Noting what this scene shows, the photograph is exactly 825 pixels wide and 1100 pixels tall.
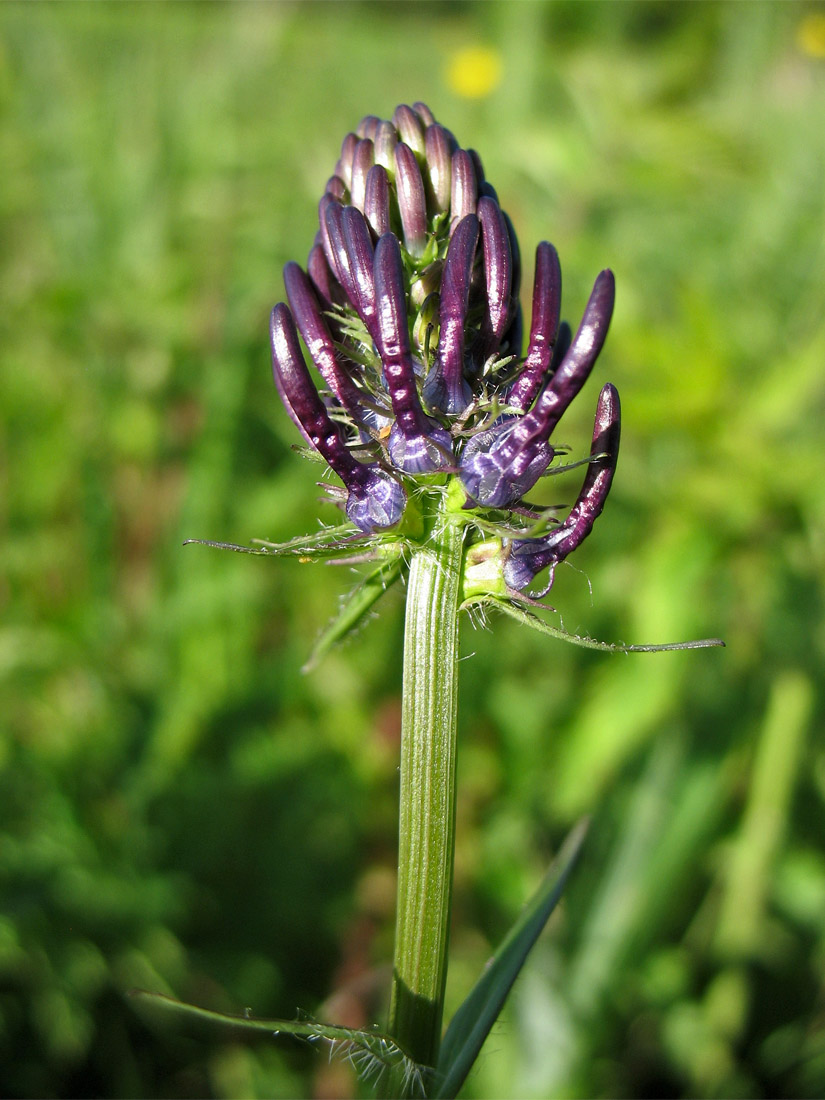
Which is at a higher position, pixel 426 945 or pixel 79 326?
pixel 79 326

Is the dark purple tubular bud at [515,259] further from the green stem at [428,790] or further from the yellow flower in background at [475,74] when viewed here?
the yellow flower in background at [475,74]

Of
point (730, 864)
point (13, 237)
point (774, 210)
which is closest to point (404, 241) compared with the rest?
point (730, 864)

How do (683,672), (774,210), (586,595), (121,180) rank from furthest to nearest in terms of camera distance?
(774,210)
(121,180)
(586,595)
(683,672)

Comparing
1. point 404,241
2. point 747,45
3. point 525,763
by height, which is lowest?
point 525,763

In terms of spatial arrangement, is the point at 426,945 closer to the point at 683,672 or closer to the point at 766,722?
the point at 683,672

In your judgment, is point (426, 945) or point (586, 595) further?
point (586, 595)

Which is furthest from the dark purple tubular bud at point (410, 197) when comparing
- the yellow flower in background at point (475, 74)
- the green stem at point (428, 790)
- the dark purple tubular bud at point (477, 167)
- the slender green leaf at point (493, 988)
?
the yellow flower in background at point (475, 74)

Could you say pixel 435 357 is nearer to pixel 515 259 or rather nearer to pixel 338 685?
pixel 515 259
